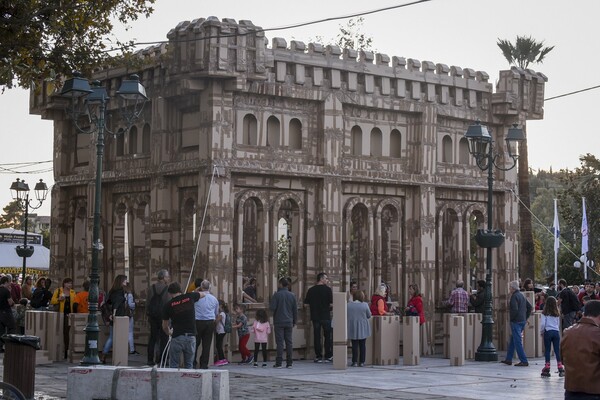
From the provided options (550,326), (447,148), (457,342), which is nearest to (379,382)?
(550,326)

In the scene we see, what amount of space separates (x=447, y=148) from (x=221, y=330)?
8.67 m

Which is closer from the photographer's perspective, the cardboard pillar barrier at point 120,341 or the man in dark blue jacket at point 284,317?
the cardboard pillar barrier at point 120,341

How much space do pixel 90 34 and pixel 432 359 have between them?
11.7 meters

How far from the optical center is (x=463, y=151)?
30234 millimetres

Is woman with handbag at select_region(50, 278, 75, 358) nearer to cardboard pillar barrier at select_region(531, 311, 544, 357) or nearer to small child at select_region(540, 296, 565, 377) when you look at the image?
small child at select_region(540, 296, 565, 377)

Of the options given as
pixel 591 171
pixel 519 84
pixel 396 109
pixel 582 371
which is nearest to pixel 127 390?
pixel 582 371

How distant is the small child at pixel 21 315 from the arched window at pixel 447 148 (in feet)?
36.5

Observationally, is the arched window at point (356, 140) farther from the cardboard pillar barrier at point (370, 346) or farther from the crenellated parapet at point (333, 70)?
the cardboard pillar barrier at point (370, 346)

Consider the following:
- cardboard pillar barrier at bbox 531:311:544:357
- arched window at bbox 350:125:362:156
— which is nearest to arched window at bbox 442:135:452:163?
arched window at bbox 350:125:362:156

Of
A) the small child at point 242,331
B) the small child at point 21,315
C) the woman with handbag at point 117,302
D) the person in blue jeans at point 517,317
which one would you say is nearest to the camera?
the woman with handbag at point 117,302

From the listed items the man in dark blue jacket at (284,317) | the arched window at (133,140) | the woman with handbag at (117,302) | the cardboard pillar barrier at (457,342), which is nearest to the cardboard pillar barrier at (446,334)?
the cardboard pillar barrier at (457,342)

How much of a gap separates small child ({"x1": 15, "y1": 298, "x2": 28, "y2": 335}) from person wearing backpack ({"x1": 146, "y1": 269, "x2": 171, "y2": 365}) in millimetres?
5639

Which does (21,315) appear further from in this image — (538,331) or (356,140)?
(538,331)

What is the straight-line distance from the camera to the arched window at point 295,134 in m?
26.6
